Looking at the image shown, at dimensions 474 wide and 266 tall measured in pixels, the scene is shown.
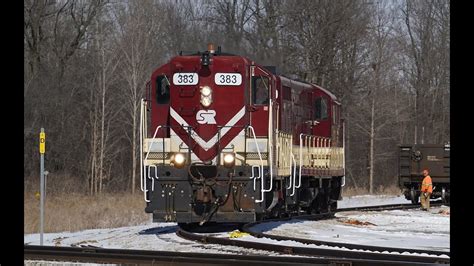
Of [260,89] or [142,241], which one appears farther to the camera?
[260,89]

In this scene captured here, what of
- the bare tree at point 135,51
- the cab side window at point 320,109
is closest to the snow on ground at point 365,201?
the bare tree at point 135,51

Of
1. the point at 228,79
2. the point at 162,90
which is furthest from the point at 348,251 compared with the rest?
the point at 162,90

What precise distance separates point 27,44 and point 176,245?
112 ft

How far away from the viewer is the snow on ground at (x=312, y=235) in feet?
52.0

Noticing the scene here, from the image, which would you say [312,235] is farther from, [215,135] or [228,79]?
[228,79]

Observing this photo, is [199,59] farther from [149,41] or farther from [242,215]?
[149,41]

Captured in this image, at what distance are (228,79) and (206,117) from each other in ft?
3.12

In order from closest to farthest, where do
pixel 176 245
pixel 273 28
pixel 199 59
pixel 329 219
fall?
pixel 176 245
pixel 199 59
pixel 329 219
pixel 273 28

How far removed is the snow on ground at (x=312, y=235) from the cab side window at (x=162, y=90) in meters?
2.82

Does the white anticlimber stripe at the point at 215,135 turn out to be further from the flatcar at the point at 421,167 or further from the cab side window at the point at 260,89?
the flatcar at the point at 421,167

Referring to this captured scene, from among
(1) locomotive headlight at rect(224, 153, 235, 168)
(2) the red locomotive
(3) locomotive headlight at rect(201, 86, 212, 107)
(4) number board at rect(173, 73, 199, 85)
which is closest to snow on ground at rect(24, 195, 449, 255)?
(2) the red locomotive

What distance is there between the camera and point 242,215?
17.1 m

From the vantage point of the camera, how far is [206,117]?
18.2 metres

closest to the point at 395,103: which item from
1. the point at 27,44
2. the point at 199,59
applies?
the point at 27,44
